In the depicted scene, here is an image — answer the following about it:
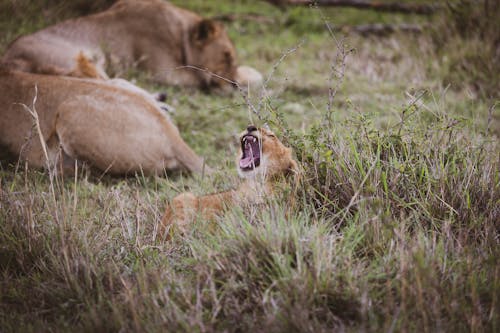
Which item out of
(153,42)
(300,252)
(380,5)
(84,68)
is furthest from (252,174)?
(380,5)

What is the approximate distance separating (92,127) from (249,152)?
131 centimetres

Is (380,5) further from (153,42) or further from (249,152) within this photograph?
(249,152)

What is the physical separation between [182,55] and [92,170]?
284cm

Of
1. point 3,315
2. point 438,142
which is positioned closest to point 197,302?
point 3,315

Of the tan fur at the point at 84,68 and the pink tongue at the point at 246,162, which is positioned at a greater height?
the tan fur at the point at 84,68

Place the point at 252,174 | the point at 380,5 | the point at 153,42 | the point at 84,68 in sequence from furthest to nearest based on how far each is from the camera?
the point at 380,5 → the point at 153,42 → the point at 84,68 → the point at 252,174

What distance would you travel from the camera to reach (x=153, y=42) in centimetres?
612

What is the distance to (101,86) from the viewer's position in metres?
3.94

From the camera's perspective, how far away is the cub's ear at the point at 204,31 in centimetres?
632

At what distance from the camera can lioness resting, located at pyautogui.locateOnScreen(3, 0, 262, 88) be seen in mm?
5535

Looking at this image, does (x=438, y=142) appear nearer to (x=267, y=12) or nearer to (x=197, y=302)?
(x=197, y=302)

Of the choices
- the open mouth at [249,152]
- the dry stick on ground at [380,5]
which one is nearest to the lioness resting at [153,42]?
the open mouth at [249,152]

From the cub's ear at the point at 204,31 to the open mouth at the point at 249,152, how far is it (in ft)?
11.9

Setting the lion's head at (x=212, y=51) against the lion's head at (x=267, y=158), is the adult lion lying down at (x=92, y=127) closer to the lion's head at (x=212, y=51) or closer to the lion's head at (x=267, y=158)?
the lion's head at (x=267, y=158)
